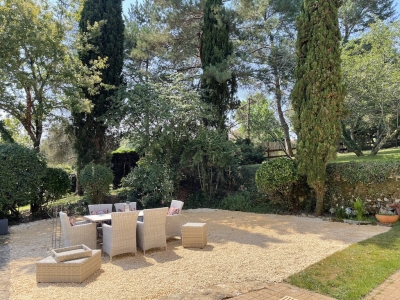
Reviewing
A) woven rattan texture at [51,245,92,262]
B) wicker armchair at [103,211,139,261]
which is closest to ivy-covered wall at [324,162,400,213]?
wicker armchair at [103,211,139,261]

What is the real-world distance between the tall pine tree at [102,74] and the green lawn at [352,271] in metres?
9.82

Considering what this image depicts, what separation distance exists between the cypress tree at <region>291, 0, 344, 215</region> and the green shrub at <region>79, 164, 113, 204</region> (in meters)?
6.74

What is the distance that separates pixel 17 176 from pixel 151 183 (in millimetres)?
4315

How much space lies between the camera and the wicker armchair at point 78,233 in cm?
563

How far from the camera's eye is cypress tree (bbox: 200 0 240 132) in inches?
526

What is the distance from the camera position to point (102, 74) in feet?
40.8

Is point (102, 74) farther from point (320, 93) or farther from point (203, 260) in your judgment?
point (203, 260)

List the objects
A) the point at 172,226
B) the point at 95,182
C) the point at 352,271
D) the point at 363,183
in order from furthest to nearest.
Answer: the point at 95,182, the point at 363,183, the point at 172,226, the point at 352,271

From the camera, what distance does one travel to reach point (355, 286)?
3977 mm

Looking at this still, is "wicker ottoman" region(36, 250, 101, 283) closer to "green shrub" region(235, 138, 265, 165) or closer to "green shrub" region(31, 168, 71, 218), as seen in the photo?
"green shrub" region(31, 168, 71, 218)

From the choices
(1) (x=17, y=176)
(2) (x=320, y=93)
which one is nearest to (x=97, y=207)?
(1) (x=17, y=176)

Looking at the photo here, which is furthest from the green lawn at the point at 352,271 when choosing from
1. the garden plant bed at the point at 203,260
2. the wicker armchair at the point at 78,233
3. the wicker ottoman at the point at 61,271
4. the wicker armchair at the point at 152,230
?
the wicker armchair at the point at 78,233

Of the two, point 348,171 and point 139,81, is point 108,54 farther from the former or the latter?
point 348,171

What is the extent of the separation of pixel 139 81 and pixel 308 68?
24.3ft
